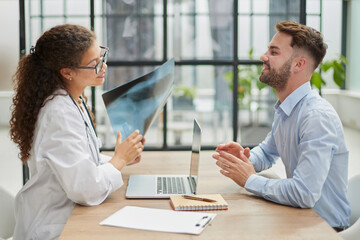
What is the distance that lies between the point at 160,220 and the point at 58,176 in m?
0.41

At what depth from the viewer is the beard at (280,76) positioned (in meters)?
2.07

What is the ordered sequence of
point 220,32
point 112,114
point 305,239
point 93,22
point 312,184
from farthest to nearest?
point 220,32 < point 93,22 < point 112,114 < point 312,184 < point 305,239

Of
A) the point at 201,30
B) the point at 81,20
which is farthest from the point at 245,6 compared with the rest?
the point at 81,20

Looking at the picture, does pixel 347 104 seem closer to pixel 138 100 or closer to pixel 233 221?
pixel 138 100

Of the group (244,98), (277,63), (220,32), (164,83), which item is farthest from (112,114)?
(244,98)

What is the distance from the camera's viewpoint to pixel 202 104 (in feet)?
13.6

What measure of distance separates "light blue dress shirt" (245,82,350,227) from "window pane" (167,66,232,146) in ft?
5.13

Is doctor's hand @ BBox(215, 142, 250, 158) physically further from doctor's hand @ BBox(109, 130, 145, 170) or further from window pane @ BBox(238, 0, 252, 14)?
window pane @ BBox(238, 0, 252, 14)

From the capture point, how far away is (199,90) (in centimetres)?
391

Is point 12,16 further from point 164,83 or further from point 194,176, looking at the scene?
point 194,176

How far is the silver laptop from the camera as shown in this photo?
1.89 meters

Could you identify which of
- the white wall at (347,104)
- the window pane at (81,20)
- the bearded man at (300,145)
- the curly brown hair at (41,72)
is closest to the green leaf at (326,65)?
the white wall at (347,104)

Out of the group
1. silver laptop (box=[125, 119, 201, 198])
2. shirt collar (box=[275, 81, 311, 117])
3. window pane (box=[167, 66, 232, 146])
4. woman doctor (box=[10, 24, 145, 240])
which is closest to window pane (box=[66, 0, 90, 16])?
window pane (box=[167, 66, 232, 146])

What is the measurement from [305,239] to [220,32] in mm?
2516
